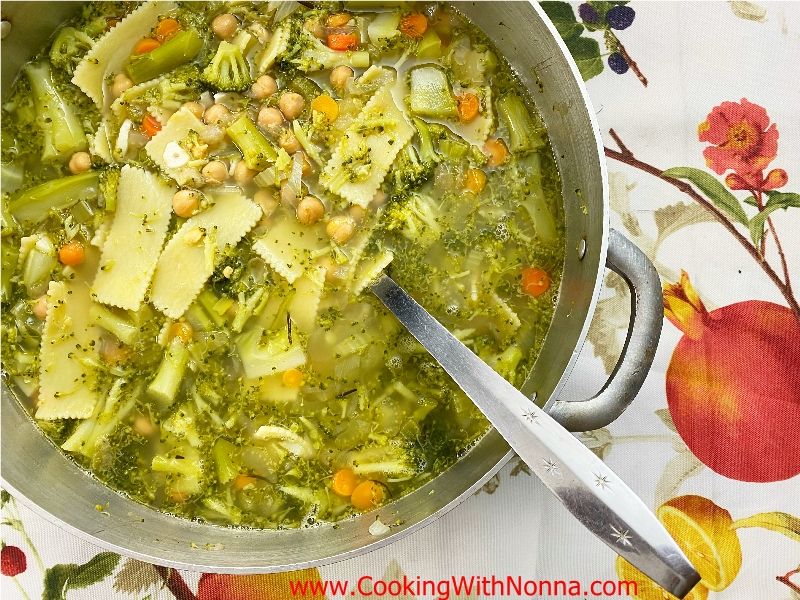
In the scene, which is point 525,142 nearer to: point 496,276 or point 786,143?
point 496,276

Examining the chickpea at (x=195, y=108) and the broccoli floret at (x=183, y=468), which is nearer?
the broccoli floret at (x=183, y=468)

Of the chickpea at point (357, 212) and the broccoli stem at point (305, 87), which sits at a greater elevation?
the broccoli stem at point (305, 87)

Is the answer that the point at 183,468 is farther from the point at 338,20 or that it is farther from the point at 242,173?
the point at 338,20

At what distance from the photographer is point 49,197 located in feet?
8.91

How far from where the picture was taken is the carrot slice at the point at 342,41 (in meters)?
2.82

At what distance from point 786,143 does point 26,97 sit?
306 cm

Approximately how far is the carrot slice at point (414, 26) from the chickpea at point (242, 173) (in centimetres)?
81

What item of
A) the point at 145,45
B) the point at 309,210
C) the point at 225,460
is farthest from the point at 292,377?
the point at 145,45

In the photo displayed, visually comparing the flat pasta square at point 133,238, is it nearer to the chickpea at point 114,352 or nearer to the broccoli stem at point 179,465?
the chickpea at point 114,352

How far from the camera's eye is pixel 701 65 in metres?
2.99

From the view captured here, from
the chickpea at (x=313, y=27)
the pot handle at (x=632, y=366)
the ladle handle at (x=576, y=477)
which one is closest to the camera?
the ladle handle at (x=576, y=477)

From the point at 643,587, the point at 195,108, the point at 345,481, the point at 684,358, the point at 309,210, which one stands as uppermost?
the point at 195,108

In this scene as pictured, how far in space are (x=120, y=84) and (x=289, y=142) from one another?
0.70 m

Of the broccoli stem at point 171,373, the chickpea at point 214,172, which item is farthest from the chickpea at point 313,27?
the broccoli stem at point 171,373
